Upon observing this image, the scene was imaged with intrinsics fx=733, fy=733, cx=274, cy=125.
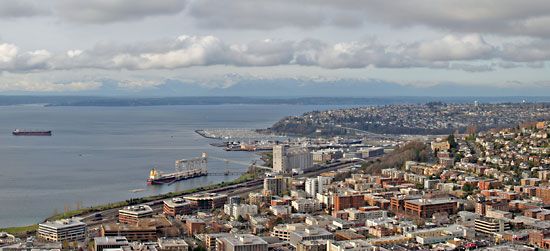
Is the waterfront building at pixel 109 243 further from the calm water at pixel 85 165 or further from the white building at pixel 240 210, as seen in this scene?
the calm water at pixel 85 165

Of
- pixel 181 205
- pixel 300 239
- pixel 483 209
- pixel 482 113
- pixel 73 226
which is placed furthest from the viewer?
pixel 482 113

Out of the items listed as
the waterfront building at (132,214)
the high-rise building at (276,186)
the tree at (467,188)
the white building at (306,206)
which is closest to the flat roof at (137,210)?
the waterfront building at (132,214)

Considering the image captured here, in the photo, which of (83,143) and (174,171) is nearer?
(174,171)

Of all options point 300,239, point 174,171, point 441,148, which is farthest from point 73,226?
point 441,148

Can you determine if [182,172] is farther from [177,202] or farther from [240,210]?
[240,210]

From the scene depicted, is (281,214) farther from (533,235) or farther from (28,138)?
(28,138)
